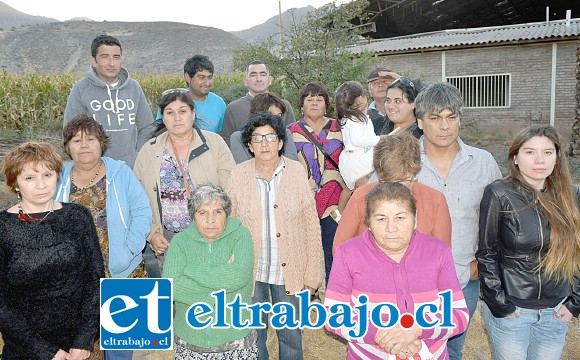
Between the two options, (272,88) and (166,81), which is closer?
(272,88)

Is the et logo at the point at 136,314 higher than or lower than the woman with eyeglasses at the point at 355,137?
lower

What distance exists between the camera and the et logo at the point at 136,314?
2.94 metres

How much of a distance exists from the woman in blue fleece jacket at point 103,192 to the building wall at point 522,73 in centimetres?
1418

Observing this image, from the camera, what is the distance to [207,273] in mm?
2906

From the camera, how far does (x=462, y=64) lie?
17.5m

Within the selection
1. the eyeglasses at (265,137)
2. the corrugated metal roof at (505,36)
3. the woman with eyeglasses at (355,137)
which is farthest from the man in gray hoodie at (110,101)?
the corrugated metal roof at (505,36)

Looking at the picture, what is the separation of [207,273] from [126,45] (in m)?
68.0

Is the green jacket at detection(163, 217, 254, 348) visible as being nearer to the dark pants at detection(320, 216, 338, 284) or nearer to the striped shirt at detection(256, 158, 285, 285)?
the striped shirt at detection(256, 158, 285, 285)

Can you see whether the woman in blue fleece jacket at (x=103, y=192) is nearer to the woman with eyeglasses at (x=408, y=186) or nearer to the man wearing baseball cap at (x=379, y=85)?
the woman with eyeglasses at (x=408, y=186)

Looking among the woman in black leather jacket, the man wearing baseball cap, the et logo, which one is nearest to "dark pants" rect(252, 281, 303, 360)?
the et logo

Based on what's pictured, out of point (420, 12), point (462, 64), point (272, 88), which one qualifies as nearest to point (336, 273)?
point (272, 88)

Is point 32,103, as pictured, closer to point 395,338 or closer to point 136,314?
point 136,314

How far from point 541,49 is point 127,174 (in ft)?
56.2

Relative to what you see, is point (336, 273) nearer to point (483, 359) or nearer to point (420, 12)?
point (483, 359)
